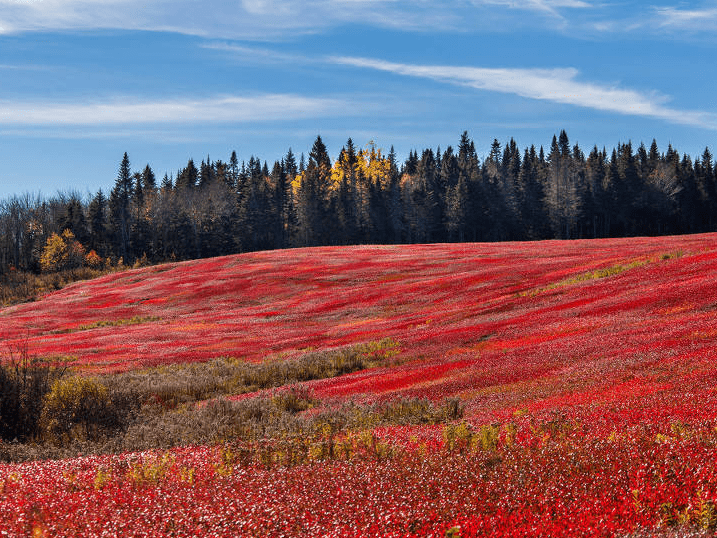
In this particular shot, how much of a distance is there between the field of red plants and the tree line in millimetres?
92758

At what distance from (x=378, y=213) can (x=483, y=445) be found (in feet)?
407

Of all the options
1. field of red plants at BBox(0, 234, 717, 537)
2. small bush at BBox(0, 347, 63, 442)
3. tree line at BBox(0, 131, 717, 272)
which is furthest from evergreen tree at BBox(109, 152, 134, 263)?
small bush at BBox(0, 347, 63, 442)

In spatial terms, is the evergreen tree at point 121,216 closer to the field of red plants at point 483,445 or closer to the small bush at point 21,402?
the field of red plants at point 483,445

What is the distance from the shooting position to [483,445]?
8164mm

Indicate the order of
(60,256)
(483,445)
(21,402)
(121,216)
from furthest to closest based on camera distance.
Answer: (121,216) < (60,256) < (21,402) < (483,445)

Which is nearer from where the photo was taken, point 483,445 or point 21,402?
point 483,445

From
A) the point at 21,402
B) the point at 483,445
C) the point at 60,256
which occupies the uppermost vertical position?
the point at 60,256

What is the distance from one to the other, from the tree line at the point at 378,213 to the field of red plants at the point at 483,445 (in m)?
92.8

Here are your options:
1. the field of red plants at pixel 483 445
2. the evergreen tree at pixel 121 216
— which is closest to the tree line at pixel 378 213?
the evergreen tree at pixel 121 216

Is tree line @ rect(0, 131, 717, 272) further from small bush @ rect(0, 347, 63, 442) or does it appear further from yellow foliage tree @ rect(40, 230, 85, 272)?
small bush @ rect(0, 347, 63, 442)

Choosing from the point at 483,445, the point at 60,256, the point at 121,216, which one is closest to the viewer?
the point at 483,445

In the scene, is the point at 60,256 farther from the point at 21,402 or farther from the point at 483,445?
the point at 483,445

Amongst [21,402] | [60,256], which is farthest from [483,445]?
[60,256]

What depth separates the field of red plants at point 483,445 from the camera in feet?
18.5
